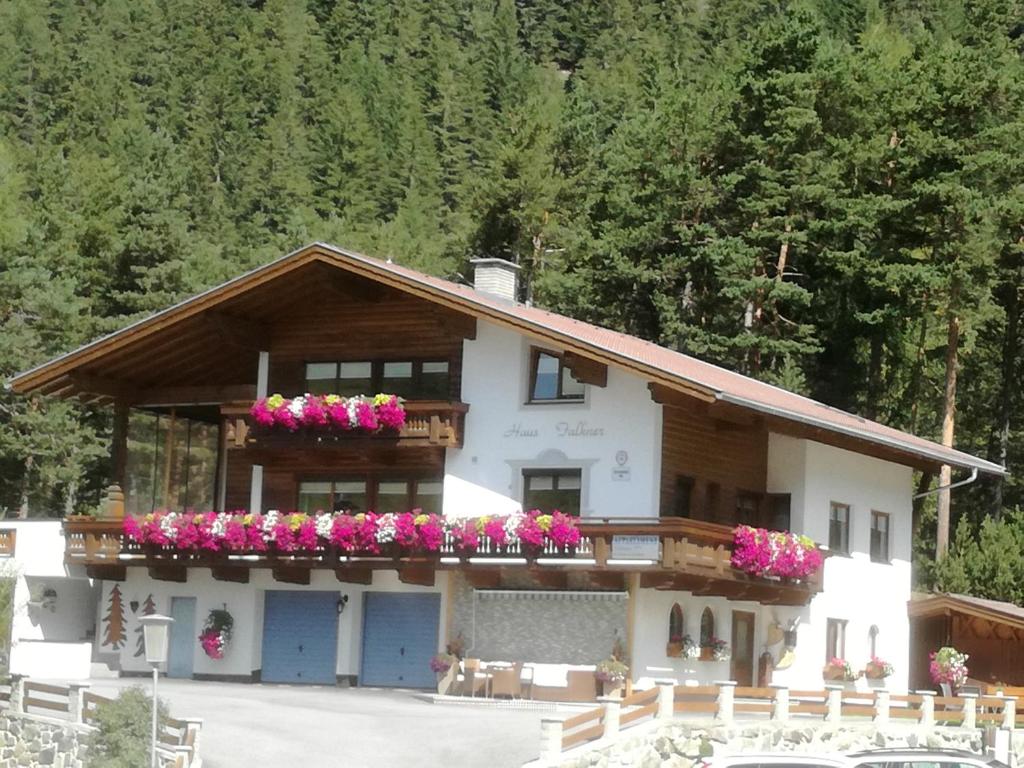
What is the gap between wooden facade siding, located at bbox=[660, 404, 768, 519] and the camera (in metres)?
34.8

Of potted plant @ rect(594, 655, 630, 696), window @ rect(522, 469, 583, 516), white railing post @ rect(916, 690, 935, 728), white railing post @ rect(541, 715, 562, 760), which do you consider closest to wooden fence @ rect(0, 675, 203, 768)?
white railing post @ rect(541, 715, 562, 760)

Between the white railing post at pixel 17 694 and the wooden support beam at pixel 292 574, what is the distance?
25.0 ft

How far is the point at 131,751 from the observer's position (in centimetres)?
2500

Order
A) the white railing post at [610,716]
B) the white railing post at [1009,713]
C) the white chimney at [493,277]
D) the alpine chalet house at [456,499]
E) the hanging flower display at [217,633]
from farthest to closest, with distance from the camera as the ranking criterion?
the white chimney at [493,277], the hanging flower display at [217,633], the alpine chalet house at [456,499], the white railing post at [1009,713], the white railing post at [610,716]

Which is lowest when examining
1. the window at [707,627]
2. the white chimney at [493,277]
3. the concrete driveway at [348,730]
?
the concrete driveway at [348,730]

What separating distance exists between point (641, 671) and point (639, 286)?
29.3 meters

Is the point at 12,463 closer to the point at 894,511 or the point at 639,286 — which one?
the point at 639,286

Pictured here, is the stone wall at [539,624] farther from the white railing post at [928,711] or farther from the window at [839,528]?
the window at [839,528]

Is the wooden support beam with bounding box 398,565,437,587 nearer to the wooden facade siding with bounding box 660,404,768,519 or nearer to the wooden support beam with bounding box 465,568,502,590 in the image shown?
the wooden support beam with bounding box 465,568,502,590

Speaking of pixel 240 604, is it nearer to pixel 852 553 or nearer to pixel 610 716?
pixel 852 553

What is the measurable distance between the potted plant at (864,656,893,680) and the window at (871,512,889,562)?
232 centimetres

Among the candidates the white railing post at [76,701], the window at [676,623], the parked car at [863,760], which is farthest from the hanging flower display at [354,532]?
the parked car at [863,760]

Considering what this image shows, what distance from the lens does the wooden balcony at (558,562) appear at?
3266 cm

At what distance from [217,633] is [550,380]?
8261 mm
